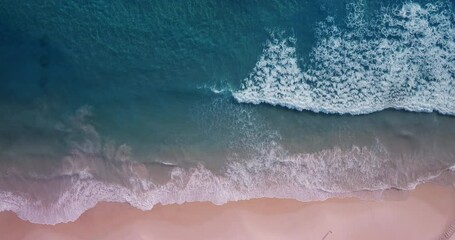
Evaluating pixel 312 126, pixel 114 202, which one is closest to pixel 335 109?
pixel 312 126

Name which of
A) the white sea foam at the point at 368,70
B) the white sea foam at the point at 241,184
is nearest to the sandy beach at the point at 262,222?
the white sea foam at the point at 241,184

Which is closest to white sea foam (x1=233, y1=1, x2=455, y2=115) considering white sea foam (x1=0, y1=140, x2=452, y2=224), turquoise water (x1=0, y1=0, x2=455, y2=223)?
turquoise water (x1=0, y1=0, x2=455, y2=223)

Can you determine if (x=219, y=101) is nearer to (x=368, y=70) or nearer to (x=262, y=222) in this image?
(x=262, y=222)

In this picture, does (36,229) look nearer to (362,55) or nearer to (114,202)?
(114,202)

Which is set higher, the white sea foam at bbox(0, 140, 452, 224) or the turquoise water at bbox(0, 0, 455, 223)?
the turquoise water at bbox(0, 0, 455, 223)

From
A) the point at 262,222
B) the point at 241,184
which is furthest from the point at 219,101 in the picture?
the point at 262,222

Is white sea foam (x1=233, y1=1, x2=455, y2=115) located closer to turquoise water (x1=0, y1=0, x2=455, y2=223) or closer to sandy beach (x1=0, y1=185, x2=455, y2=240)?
turquoise water (x1=0, y1=0, x2=455, y2=223)

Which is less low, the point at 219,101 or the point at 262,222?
the point at 219,101
